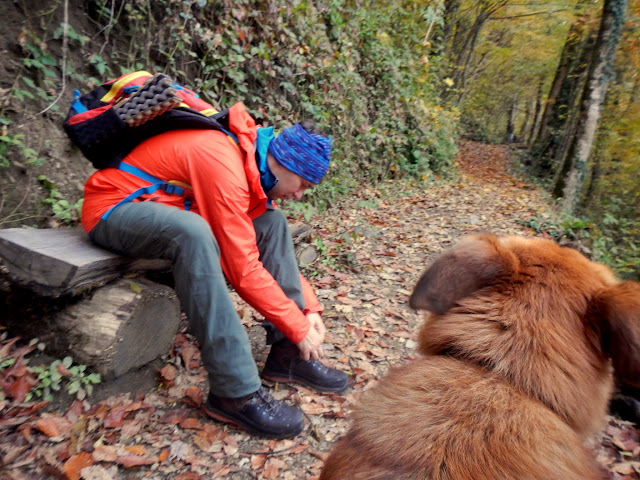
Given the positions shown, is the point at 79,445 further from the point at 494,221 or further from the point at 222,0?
the point at 494,221

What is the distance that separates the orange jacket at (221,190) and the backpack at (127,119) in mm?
62

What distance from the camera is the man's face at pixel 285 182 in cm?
259

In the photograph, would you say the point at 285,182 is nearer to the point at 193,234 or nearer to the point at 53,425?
the point at 193,234

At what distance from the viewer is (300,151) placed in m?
2.53

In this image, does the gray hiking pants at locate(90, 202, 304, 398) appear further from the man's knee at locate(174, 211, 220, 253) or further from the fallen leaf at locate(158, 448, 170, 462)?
the fallen leaf at locate(158, 448, 170, 462)

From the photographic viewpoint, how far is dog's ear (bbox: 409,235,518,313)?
144 cm

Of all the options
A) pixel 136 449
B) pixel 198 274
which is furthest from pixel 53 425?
pixel 198 274

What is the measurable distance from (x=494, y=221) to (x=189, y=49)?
6197 millimetres

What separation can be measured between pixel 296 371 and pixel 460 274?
1906mm

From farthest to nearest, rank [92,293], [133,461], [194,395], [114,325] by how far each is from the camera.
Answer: [194,395] → [92,293] → [114,325] → [133,461]

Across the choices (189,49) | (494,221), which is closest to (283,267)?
(189,49)

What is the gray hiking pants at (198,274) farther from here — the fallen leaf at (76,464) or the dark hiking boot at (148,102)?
the fallen leaf at (76,464)

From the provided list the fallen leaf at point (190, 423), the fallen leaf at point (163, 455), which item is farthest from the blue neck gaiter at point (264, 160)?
the fallen leaf at point (163, 455)

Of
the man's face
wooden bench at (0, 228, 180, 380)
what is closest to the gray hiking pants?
wooden bench at (0, 228, 180, 380)
